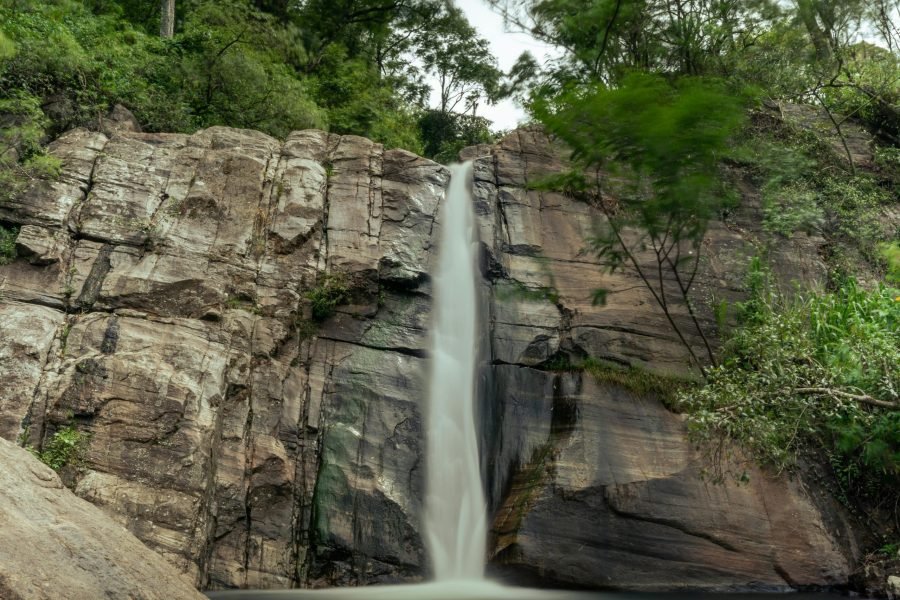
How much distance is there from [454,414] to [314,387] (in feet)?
7.04

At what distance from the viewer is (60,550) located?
512cm

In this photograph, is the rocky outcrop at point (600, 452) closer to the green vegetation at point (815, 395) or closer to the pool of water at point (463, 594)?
the pool of water at point (463, 594)

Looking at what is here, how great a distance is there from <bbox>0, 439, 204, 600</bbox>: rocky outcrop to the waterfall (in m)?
4.47

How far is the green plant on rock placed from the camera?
10977mm

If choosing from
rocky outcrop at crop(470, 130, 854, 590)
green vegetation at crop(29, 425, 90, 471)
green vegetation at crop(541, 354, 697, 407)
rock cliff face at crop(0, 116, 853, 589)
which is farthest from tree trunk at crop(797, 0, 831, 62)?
green vegetation at crop(29, 425, 90, 471)

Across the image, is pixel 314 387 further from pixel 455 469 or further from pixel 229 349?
pixel 455 469

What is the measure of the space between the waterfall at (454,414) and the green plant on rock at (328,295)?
1.54 m

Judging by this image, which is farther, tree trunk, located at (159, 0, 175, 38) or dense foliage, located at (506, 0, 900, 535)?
tree trunk, located at (159, 0, 175, 38)

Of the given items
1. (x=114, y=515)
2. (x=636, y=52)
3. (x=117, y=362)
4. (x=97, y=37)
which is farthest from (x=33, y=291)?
(x=636, y=52)

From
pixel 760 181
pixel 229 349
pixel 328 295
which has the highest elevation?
pixel 760 181

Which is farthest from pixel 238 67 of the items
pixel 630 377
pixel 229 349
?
pixel 630 377

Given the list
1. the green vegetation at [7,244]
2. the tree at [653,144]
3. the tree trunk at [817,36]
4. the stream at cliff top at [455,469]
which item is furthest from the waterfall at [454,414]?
the tree trunk at [817,36]

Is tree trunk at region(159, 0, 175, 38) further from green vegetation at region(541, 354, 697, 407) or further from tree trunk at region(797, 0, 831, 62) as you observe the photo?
tree trunk at region(797, 0, 831, 62)

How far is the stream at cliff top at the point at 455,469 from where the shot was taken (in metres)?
9.04
